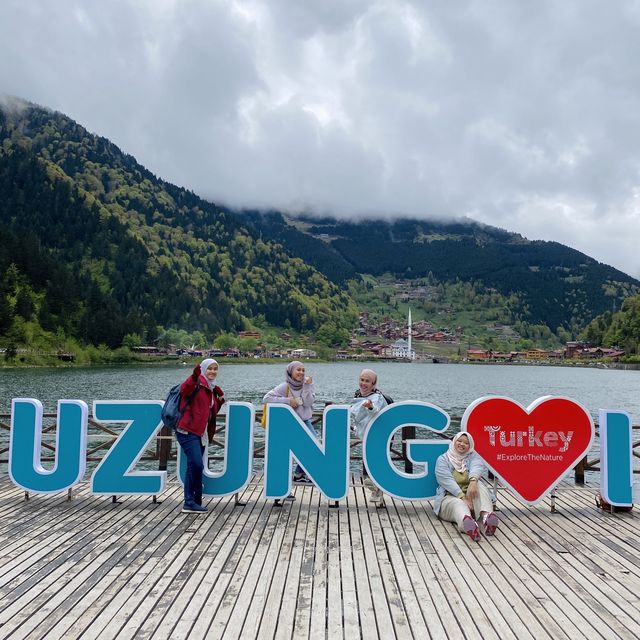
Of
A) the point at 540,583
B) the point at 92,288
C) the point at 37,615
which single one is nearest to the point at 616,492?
the point at 540,583

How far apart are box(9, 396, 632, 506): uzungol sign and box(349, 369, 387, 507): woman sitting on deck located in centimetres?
20

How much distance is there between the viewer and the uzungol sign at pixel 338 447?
339 inches

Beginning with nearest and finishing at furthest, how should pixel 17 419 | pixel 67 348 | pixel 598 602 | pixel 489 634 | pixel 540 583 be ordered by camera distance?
pixel 489 634
pixel 598 602
pixel 540 583
pixel 17 419
pixel 67 348

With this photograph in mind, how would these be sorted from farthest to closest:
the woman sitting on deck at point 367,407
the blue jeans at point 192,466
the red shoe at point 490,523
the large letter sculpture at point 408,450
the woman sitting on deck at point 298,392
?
the woman sitting on deck at point 298,392 < the woman sitting on deck at point 367,407 < the large letter sculpture at point 408,450 < the blue jeans at point 192,466 < the red shoe at point 490,523

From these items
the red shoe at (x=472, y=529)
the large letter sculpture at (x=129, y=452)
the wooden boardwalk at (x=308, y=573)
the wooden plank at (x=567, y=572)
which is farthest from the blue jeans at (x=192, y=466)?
the wooden plank at (x=567, y=572)

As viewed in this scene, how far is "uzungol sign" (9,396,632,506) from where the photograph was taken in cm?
862

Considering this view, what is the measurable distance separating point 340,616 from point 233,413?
173 inches

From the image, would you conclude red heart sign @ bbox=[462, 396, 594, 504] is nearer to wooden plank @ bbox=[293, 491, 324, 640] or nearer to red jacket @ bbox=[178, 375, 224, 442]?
wooden plank @ bbox=[293, 491, 324, 640]

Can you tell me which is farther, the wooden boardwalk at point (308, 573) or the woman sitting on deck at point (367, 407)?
the woman sitting on deck at point (367, 407)

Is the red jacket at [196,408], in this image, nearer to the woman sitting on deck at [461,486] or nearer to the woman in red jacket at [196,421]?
the woman in red jacket at [196,421]

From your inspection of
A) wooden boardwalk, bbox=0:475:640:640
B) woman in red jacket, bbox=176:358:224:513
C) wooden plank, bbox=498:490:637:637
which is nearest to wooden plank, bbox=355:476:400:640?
wooden boardwalk, bbox=0:475:640:640

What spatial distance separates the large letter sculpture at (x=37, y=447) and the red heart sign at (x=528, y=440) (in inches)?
247

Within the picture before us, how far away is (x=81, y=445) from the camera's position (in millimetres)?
8680

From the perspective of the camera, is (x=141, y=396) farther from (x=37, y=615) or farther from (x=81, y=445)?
(x=37, y=615)
